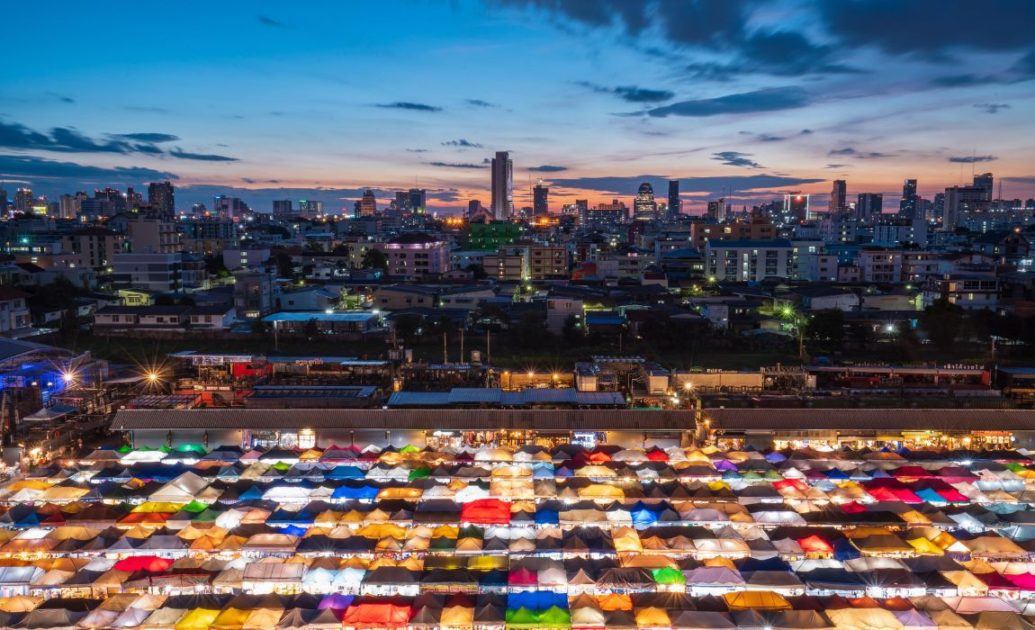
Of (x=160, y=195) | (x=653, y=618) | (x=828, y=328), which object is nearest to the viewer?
(x=653, y=618)

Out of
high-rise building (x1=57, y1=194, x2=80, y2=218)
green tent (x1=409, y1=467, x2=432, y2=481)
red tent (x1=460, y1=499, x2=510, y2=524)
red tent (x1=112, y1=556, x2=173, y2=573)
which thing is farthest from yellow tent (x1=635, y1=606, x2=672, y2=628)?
high-rise building (x1=57, y1=194, x2=80, y2=218)

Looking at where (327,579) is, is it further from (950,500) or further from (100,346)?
(100,346)

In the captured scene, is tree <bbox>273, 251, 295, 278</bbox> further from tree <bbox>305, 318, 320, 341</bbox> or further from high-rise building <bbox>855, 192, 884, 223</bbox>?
high-rise building <bbox>855, 192, 884, 223</bbox>

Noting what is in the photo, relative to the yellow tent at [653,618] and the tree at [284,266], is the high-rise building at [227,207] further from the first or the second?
the yellow tent at [653,618]

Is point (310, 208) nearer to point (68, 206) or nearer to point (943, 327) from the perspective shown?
point (68, 206)

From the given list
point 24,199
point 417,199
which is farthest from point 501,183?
point 24,199
